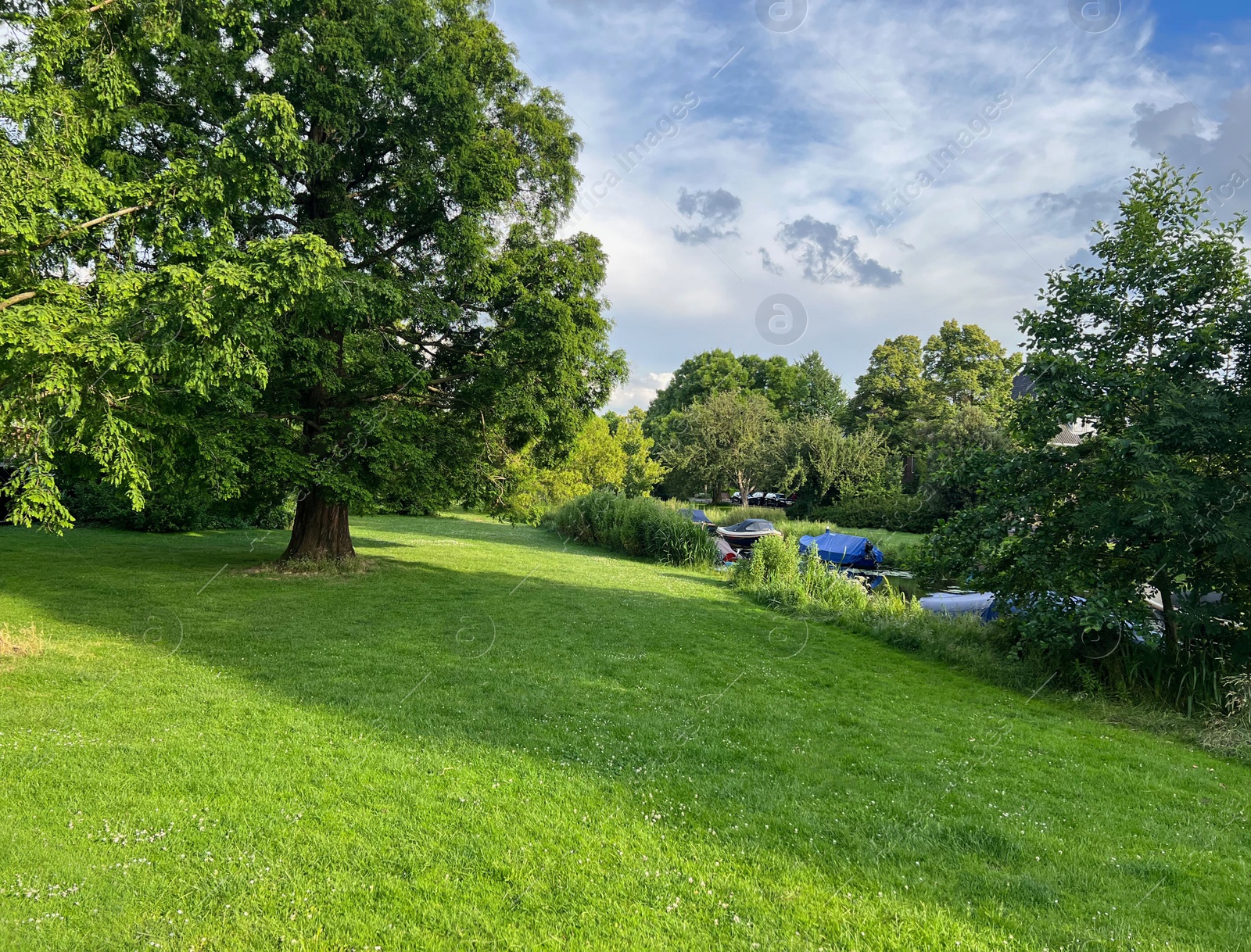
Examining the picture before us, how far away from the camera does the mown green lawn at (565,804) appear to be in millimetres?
3408

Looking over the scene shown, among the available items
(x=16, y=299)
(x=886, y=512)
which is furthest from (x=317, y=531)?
(x=886, y=512)

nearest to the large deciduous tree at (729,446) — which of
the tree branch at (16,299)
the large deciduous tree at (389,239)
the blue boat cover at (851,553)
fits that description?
the blue boat cover at (851,553)

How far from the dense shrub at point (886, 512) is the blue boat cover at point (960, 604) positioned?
64.9 ft

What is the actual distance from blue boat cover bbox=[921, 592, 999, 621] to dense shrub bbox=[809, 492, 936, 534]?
64.9 ft

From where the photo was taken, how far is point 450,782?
16.0 feet

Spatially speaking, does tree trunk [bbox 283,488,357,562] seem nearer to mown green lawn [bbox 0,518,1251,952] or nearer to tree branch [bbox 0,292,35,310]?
mown green lawn [bbox 0,518,1251,952]

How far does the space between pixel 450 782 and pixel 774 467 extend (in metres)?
41.1

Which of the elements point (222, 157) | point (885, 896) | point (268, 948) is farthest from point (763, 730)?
point (222, 157)

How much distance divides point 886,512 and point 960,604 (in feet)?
82.0

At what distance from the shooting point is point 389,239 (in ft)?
46.7

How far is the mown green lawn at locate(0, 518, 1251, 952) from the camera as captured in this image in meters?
3.41

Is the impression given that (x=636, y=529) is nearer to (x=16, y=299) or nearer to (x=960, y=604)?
Answer: (x=960, y=604)

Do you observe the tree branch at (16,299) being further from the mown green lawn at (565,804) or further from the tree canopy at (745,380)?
the tree canopy at (745,380)

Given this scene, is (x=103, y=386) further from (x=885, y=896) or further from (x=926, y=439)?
(x=926, y=439)
